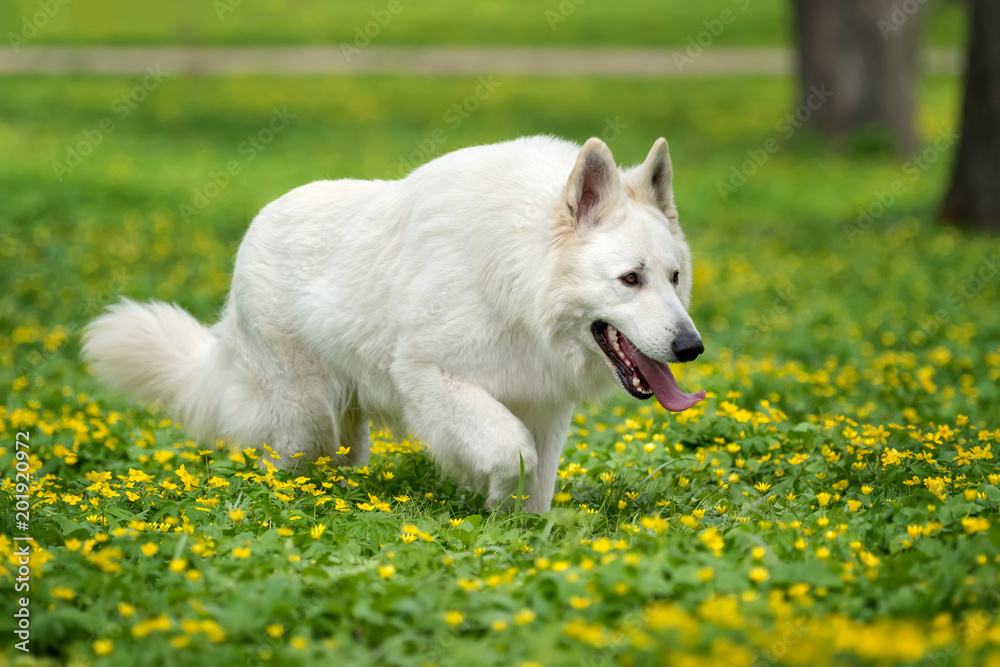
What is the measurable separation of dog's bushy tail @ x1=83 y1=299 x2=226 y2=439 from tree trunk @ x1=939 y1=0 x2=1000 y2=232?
9.39 meters

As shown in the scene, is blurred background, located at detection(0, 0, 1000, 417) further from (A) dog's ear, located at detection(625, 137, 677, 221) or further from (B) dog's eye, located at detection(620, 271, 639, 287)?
(B) dog's eye, located at detection(620, 271, 639, 287)

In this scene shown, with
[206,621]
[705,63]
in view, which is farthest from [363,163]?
[705,63]

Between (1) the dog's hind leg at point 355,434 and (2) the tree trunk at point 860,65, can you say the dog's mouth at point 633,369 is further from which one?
(2) the tree trunk at point 860,65

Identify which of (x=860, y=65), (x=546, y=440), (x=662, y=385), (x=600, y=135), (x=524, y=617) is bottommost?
(x=524, y=617)

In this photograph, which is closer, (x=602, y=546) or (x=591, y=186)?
(x=602, y=546)

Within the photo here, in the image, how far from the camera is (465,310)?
4621 millimetres

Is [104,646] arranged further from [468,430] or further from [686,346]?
[686,346]

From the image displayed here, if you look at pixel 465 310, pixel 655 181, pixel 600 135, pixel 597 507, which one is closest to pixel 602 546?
pixel 597 507

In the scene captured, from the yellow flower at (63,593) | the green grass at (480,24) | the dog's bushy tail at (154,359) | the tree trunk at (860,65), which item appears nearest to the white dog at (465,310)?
the dog's bushy tail at (154,359)

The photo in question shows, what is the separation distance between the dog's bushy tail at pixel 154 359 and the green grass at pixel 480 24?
2500 centimetres

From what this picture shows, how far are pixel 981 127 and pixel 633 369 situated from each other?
8.97 m

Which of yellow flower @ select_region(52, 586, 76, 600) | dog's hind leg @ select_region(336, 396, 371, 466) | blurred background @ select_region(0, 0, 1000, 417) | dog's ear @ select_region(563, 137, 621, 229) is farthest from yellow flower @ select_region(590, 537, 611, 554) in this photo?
blurred background @ select_region(0, 0, 1000, 417)

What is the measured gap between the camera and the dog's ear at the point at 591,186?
432cm

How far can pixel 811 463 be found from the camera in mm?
5117
